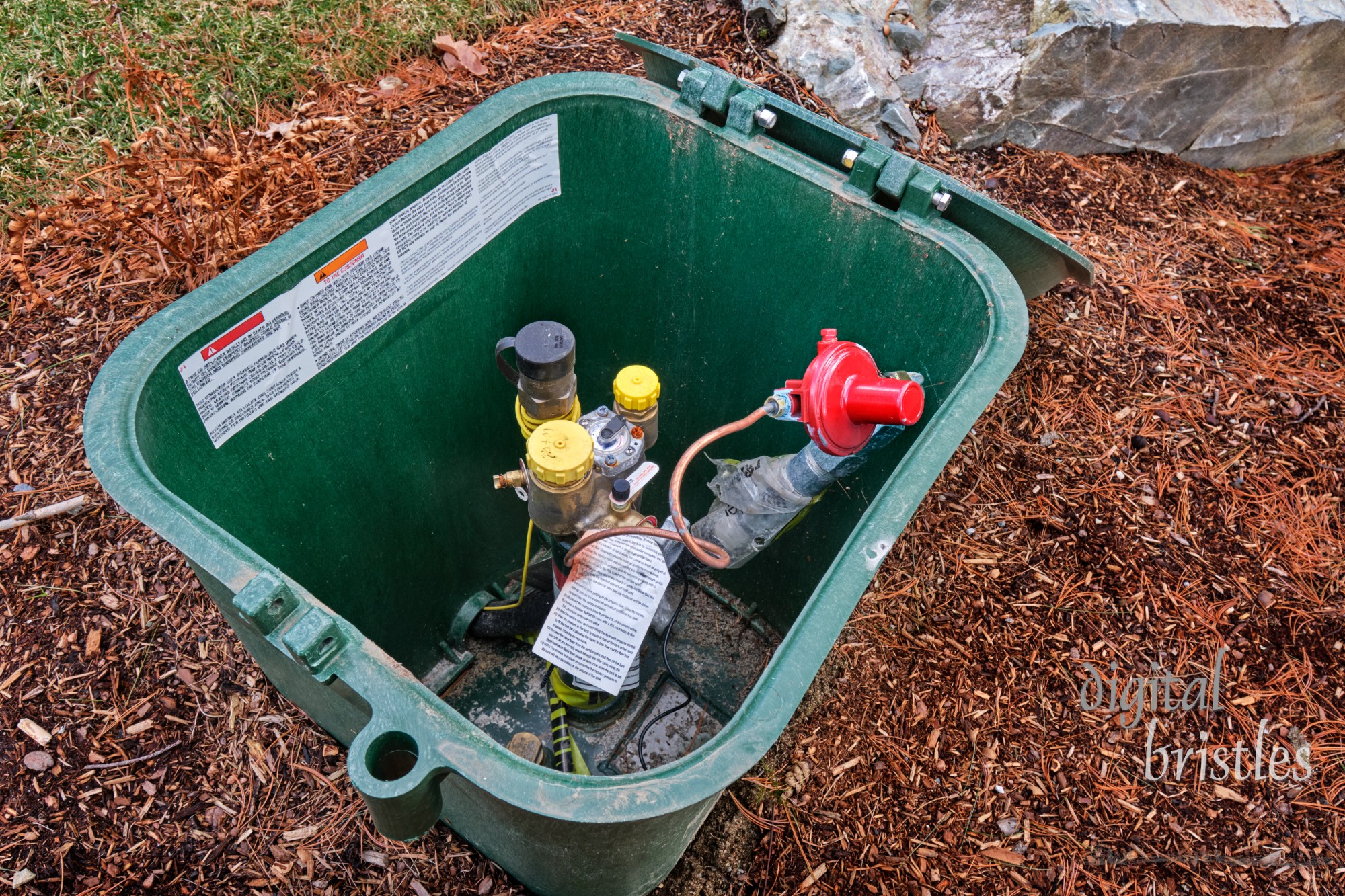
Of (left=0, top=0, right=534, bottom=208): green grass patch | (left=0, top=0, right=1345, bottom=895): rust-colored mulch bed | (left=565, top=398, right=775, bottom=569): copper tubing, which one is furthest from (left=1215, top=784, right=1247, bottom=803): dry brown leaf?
(left=0, top=0, right=534, bottom=208): green grass patch

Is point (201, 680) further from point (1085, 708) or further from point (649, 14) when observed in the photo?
point (649, 14)

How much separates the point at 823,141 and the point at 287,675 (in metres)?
1.17

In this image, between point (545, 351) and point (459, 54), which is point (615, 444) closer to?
point (545, 351)

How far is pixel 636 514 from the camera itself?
1363 mm

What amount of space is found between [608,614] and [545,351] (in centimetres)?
43

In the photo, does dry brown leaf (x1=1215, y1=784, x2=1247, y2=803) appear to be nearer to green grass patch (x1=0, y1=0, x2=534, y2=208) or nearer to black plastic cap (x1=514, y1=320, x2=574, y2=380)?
black plastic cap (x1=514, y1=320, x2=574, y2=380)

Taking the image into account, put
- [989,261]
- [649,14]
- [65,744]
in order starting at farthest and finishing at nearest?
[649,14] → [65,744] → [989,261]

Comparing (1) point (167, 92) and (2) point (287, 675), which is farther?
(1) point (167, 92)

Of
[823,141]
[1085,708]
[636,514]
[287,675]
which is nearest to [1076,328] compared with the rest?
[1085,708]

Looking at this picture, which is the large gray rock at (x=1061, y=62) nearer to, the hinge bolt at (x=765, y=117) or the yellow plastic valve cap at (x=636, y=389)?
the hinge bolt at (x=765, y=117)

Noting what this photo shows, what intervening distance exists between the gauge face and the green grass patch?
1.41 meters

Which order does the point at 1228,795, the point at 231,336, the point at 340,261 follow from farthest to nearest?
the point at 1228,795 < the point at 340,261 < the point at 231,336

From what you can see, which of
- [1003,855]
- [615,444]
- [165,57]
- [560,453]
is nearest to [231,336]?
[560,453]

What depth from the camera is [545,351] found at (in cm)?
133
